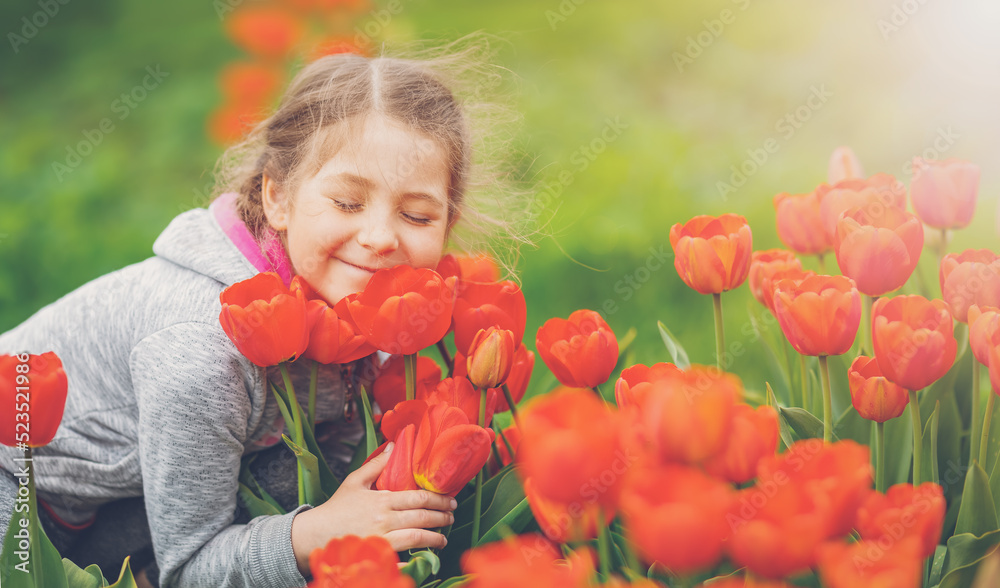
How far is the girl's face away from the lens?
1.09 meters

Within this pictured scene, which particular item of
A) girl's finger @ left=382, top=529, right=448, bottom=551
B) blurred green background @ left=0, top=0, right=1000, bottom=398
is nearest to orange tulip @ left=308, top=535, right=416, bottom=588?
girl's finger @ left=382, top=529, right=448, bottom=551

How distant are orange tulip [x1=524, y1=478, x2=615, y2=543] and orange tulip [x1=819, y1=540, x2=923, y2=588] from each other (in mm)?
158

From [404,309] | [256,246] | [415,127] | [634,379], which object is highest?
[415,127]

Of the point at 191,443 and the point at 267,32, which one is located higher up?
the point at 267,32

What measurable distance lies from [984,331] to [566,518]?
446mm

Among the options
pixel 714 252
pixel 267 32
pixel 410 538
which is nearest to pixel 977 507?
pixel 714 252

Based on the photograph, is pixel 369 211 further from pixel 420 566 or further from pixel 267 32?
pixel 267 32

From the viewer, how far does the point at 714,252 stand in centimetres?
94

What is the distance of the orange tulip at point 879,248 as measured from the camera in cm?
86

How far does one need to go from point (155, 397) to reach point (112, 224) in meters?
1.83

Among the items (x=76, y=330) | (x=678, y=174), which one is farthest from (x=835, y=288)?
(x=678, y=174)

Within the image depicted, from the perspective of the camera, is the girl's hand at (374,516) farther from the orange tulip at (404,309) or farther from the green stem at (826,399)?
the green stem at (826,399)

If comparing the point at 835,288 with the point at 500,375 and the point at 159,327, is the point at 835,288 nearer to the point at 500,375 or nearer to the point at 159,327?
the point at 500,375

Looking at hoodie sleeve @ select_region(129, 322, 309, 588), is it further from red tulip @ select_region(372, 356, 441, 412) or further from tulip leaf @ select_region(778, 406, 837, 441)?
tulip leaf @ select_region(778, 406, 837, 441)
